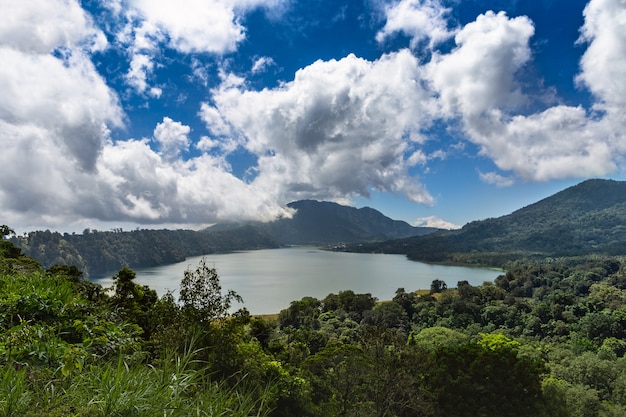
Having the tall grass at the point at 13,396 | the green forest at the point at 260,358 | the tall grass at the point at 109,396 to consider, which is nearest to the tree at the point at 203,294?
the green forest at the point at 260,358

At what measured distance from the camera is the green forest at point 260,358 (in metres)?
2.30

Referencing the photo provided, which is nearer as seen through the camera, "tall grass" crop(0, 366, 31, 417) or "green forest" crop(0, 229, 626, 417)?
"tall grass" crop(0, 366, 31, 417)

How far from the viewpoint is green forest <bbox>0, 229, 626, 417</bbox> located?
230cm

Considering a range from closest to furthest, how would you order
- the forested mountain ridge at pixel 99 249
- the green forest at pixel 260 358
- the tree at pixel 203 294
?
the green forest at pixel 260 358 < the tree at pixel 203 294 < the forested mountain ridge at pixel 99 249

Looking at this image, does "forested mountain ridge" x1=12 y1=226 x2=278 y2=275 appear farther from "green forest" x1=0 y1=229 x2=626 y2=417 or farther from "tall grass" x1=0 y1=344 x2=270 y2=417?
"tall grass" x1=0 y1=344 x2=270 y2=417

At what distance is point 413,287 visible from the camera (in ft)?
256

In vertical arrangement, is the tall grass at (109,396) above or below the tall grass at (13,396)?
below

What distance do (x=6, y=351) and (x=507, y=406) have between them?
18298 mm

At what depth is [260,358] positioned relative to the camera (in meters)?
11.8

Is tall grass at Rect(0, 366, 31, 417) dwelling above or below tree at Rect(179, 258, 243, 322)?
above

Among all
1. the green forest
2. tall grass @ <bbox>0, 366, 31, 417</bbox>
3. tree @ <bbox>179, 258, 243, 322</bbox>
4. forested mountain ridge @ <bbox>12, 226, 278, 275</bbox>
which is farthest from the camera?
forested mountain ridge @ <bbox>12, 226, 278, 275</bbox>

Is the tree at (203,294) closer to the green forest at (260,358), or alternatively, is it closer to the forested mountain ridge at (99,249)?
the green forest at (260,358)

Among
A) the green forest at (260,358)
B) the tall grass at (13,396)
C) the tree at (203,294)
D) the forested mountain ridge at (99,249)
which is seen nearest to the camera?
the tall grass at (13,396)

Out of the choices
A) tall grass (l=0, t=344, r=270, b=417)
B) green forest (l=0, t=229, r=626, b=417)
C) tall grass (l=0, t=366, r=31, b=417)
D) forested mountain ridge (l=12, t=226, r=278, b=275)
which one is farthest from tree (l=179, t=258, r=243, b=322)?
forested mountain ridge (l=12, t=226, r=278, b=275)
